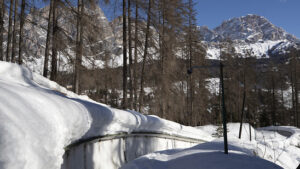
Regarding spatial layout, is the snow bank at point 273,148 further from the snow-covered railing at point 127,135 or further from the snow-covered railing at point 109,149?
the snow-covered railing at point 109,149

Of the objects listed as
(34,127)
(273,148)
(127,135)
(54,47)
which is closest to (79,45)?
(54,47)

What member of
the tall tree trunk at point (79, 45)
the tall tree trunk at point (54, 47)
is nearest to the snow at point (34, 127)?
the tall tree trunk at point (54, 47)

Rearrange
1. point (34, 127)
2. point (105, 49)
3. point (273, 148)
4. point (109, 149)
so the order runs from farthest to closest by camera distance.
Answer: point (105, 49) → point (273, 148) → point (109, 149) → point (34, 127)

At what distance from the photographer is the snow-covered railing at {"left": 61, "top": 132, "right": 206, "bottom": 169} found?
89.0 inches

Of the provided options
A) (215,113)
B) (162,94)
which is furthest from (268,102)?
(162,94)

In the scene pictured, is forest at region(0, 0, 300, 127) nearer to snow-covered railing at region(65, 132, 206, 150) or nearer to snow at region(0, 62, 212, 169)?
snow-covered railing at region(65, 132, 206, 150)

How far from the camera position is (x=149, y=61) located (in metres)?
11.6

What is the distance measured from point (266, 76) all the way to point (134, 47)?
1476 inches

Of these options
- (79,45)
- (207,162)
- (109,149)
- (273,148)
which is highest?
(79,45)

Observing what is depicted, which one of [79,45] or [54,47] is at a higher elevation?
[79,45]

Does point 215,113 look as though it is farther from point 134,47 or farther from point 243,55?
point 134,47

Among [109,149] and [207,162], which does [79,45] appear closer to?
[109,149]

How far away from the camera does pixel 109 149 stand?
3.17 m

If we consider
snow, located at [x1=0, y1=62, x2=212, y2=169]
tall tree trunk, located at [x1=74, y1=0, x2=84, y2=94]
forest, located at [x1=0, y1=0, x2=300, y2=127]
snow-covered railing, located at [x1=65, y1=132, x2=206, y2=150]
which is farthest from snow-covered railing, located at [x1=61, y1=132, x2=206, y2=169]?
tall tree trunk, located at [x1=74, y1=0, x2=84, y2=94]
